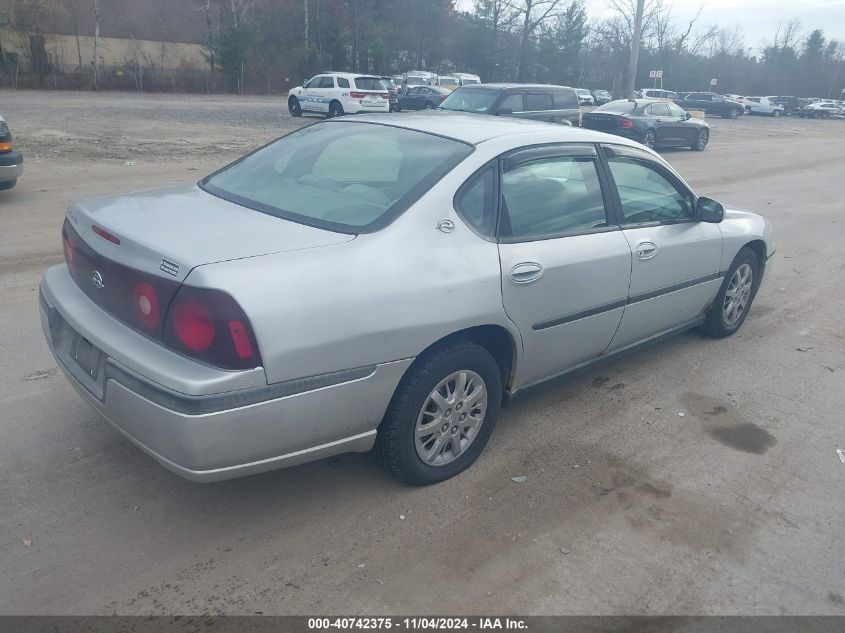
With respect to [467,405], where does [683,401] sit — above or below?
below

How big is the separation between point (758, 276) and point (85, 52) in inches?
1881

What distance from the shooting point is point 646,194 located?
4.73 meters

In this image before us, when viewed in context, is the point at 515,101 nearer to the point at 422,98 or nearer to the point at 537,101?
the point at 537,101

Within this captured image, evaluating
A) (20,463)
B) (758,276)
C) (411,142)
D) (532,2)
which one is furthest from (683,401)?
(532,2)

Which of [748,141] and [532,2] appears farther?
[532,2]

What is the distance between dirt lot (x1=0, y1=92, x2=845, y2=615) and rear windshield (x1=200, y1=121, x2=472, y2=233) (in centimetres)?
127

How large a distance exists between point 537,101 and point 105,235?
15.0 meters

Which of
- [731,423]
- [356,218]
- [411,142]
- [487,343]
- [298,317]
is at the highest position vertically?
[411,142]

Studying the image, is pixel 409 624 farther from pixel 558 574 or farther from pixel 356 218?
pixel 356 218

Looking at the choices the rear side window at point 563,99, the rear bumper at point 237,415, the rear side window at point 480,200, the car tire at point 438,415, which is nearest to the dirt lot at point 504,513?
the car tire at point 438,415

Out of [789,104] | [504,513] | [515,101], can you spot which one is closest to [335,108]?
[515,101]

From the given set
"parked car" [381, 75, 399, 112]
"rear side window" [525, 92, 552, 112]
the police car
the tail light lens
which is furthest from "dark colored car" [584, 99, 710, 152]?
the tail light lens

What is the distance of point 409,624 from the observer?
9.03ft

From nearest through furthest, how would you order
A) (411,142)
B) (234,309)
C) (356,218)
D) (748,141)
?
(234,309)
(356,218)
(411,142)
(748,141)
